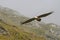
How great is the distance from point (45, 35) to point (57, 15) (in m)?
14.8

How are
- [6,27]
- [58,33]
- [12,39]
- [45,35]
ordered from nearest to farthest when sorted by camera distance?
[12,39]
[6,27]
[45,35]
[58,33]

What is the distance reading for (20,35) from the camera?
1214 cm

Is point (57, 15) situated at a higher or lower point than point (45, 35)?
higher

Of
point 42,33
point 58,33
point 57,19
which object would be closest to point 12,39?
point 42,33

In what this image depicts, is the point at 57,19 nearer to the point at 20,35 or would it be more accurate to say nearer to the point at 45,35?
the point at 45,35

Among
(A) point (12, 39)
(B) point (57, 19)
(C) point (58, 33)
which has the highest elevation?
(B) point (57, 19)

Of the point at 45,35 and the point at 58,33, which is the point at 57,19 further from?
the point at 45,35

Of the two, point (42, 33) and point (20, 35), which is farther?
point (42, 33)

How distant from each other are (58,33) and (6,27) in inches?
246

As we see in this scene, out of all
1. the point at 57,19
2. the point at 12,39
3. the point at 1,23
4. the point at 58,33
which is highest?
the point at 57,19

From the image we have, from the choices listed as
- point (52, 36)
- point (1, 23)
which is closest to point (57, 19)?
point (52, 36)

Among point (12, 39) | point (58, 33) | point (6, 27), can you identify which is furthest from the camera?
point (58, 33)

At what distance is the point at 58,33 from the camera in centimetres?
1802

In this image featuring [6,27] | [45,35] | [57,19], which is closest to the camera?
[6,27]
